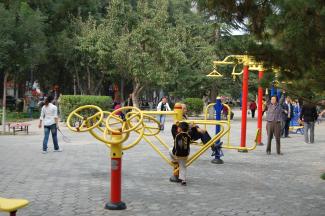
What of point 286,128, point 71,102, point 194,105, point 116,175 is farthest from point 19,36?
point 116,175

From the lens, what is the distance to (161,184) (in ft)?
30.0

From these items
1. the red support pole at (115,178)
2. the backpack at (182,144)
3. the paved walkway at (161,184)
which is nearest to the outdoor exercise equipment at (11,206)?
the paved walkway at (161,184)

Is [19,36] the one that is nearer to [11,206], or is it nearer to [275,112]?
[275,112]

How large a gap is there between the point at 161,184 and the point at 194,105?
27157 mm

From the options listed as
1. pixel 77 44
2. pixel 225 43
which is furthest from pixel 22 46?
pixel 225 43

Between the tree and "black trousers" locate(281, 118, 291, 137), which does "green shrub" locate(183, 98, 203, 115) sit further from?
"black trousers" locate(281, 118, 291, 137)

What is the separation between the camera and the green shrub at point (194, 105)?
118 ft

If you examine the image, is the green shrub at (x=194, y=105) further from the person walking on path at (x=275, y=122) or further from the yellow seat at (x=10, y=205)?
the yellow seat at (x=10, y=205)

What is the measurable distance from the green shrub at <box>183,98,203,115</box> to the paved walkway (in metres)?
21.7

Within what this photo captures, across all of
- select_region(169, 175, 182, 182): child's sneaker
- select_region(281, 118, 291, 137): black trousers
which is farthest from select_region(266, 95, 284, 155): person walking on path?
select_region(281, 118, 291, 137): black trousers

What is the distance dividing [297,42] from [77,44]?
33555 millimetres

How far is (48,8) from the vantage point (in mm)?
39094

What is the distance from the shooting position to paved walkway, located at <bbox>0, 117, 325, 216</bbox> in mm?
7309

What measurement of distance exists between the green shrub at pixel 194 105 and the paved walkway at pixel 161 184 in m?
21.7
